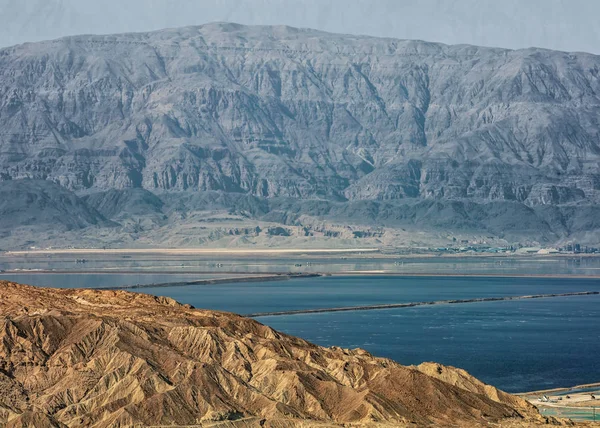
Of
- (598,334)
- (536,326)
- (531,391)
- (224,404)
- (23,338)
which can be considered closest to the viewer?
(224,404)

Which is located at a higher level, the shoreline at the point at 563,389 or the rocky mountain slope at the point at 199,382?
the rocky mountain slope at the point at 199,382

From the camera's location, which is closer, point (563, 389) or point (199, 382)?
point (199, 382)

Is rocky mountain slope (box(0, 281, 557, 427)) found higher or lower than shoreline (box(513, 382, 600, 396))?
higher

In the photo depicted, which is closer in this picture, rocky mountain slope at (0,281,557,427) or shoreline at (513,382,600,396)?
rocky mountain slope at (0,281,557,427)

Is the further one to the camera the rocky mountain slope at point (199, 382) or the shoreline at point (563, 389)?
the shoreline at point (563, 389)

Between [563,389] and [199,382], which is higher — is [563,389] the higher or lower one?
the lower one

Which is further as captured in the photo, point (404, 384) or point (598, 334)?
point (598, 334)

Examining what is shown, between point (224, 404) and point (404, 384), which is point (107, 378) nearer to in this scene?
point (224, 404)

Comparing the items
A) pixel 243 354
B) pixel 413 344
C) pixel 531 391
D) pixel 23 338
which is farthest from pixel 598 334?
pixel 23 338
